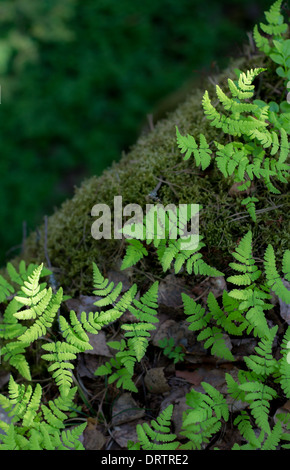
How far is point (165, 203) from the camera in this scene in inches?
86.7

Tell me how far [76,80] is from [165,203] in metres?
4.01

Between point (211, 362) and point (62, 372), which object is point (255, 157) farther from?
point (62, 372)

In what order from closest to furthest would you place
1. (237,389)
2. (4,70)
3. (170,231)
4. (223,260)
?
(237,389), (170,231), (223,260), (4,70)

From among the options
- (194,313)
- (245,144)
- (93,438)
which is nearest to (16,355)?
(93,438)

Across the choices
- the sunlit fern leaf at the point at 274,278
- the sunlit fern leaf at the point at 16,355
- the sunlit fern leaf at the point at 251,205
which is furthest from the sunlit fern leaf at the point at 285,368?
the sunlit fern leaf at the point at 16,355

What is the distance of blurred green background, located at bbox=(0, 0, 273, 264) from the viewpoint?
5.52 meters

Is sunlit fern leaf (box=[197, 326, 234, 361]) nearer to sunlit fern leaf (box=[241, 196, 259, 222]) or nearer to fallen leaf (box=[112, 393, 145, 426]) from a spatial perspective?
fallen leaf (box=[112, 393, 145, 426])

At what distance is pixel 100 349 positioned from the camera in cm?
214

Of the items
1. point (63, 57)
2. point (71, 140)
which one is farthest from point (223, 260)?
point (63, 57)

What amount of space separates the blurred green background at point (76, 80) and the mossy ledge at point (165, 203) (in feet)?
9.94

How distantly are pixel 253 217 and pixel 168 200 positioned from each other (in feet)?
1.49

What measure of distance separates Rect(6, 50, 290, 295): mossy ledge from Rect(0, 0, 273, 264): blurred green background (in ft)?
9.94

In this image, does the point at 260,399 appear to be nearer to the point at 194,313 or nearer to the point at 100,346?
the point at 194,313

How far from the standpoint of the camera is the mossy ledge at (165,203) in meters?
2.11
